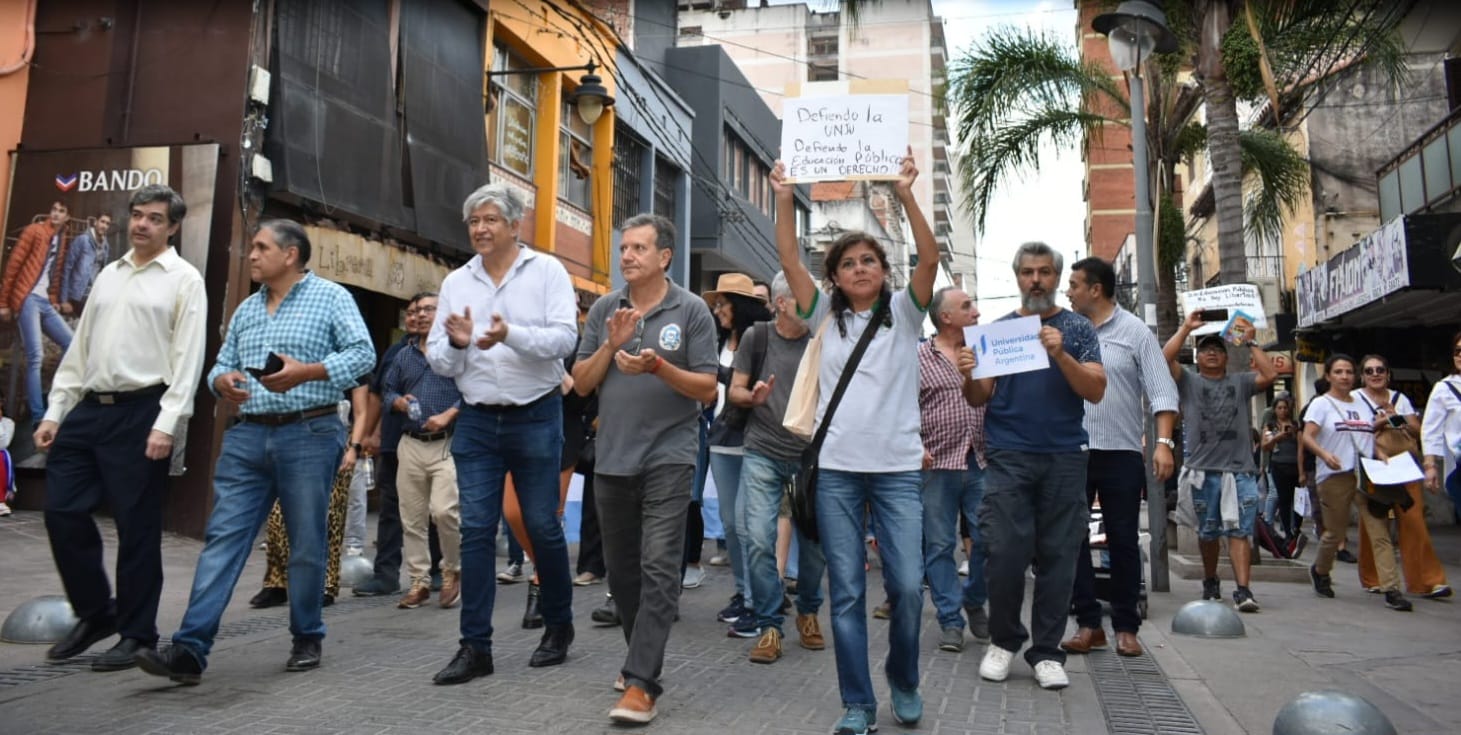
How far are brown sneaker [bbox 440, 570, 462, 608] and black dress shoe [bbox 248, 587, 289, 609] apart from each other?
89cm

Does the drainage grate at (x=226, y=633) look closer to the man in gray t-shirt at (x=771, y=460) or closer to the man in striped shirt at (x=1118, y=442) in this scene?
the man in gray t-shirt at (x=771, y=460)

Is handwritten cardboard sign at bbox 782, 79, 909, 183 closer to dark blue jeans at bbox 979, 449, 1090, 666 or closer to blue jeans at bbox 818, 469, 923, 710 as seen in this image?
blue jeans at bbox 818, 469, 923, 710

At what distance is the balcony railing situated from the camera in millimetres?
14297

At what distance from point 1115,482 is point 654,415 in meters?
2.57

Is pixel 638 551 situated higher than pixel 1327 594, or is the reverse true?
pixel 638 551

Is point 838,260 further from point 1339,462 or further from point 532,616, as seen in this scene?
point 1339,462

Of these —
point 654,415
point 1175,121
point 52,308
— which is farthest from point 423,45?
point 654,415

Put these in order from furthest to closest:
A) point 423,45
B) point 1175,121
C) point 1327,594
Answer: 1. point 1175,121
2. point 423,45
3. point 1327,594

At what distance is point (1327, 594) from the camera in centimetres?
834

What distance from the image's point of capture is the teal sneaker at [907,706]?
3.94m

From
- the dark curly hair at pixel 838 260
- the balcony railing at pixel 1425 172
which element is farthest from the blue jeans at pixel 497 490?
the balcony railing at pixel 1425 172

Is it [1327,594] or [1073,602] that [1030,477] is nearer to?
[1073,602]

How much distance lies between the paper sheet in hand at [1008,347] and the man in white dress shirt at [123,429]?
3.29 metres

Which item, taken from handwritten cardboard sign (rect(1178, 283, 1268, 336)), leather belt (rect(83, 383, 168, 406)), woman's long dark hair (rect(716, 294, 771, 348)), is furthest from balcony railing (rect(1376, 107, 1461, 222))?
leather belt (rect(83, 383, 168, 406))
